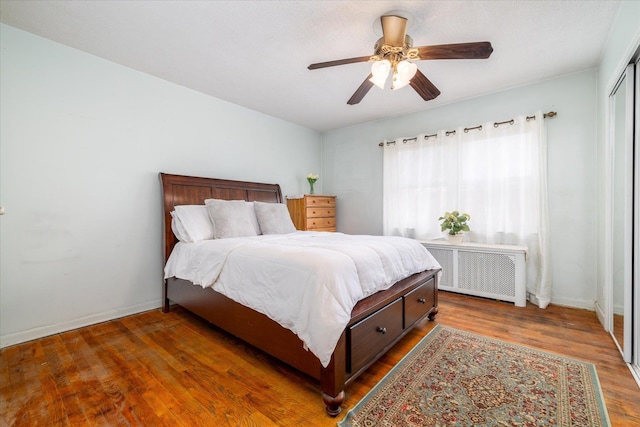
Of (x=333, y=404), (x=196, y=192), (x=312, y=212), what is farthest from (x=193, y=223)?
(x=333, y=404)

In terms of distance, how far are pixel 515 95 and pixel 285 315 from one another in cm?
368

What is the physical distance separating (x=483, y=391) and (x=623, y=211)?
5.73 ft

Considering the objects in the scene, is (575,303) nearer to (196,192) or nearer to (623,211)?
(623,211)

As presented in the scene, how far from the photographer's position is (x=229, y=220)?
289 cm

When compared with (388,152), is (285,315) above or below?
below

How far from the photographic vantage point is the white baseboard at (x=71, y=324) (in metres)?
2.20

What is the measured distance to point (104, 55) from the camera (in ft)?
8.55

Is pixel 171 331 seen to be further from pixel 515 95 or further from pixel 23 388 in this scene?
pixel 515 95

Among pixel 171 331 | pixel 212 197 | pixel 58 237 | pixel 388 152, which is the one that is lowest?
pixel 171 331

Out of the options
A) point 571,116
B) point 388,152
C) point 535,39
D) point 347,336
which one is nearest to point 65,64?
point 347,336

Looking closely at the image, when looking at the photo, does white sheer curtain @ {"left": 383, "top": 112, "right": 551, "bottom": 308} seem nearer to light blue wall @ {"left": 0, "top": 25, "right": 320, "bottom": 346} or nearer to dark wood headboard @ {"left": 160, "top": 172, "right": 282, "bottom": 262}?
dark wood headboard @ {"left": 160, "top": 172, "right": 282, "bottom": 262}

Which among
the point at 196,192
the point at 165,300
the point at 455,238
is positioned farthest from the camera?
the point at 455,238

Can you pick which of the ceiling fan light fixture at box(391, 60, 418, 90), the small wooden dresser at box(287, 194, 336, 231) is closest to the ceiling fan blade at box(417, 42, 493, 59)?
the ceiling fan light fixture at box(391, 60, 418, 90)

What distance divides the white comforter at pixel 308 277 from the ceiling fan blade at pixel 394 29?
1.49m
